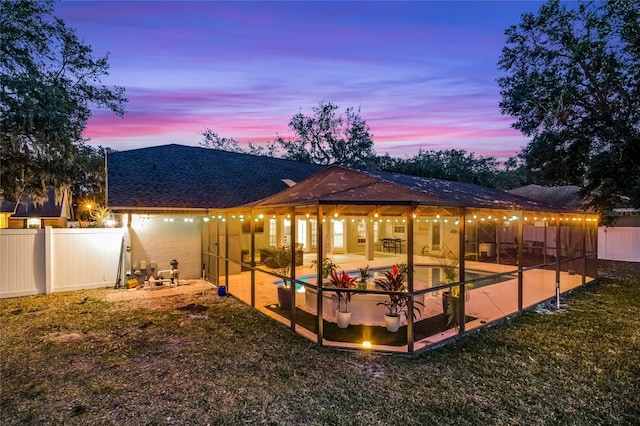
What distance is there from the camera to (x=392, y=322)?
6480 millimetres

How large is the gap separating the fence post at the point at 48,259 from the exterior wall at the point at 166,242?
200 centimetres

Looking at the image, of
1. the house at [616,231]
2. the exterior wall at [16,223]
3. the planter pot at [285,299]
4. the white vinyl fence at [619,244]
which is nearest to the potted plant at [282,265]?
the planter pot at [285,299]

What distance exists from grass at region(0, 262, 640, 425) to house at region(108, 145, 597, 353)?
78 cm

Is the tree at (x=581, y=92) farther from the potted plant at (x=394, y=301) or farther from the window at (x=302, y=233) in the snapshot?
the potted plant at (x=394, y=301)

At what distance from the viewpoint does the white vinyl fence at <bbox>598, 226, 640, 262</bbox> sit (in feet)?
54.5

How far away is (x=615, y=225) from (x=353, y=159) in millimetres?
19586

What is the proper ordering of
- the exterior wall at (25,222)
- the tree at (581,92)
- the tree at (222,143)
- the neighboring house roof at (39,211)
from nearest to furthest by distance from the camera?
the tree at (581,92) < the neighboring house roof at (39,211) < the exterior wall at (25,222) < the tree at (222,143)

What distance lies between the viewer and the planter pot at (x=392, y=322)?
6.48 metres

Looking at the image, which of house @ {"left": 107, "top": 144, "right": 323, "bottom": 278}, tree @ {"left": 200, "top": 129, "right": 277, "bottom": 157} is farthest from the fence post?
tree @ {"left": 200, "top": 129, "right": 277, "bottom": 157}

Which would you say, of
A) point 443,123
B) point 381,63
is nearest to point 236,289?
point 381,63

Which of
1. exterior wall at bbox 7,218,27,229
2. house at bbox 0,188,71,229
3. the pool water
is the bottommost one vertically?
the pool water

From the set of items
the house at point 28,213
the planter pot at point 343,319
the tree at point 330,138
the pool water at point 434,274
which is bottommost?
the pool water at point 434,274

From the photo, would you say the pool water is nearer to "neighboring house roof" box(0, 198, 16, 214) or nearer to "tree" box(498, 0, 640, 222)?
"tree" box(498, 0, 640, 222)

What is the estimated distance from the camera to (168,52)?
10.4 meters
